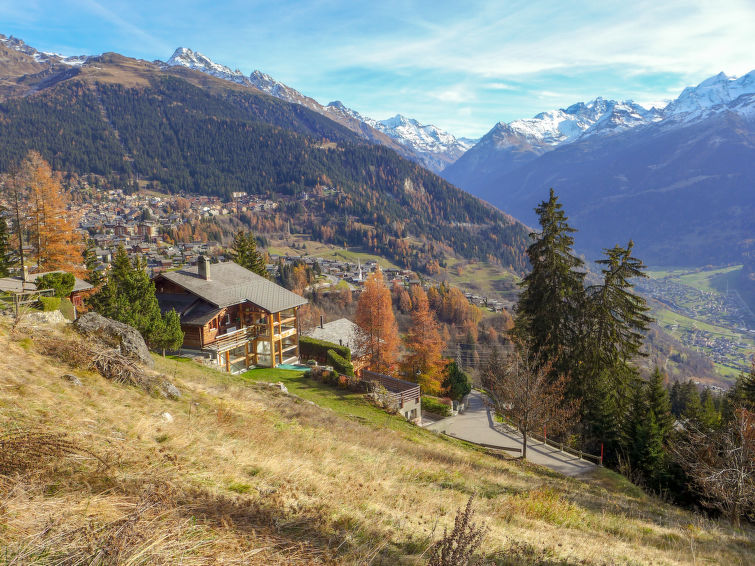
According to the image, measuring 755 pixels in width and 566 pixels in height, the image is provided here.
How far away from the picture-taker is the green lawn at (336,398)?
22.7 meters

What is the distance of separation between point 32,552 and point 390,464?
7856 millimetres

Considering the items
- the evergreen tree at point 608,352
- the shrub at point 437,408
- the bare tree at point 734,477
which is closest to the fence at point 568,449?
the evergreen tree at point 608,352

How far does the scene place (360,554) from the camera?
16.3 ft

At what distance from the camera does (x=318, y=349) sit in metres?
38.8

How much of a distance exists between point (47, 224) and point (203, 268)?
16.8m

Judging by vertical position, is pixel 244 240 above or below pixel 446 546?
above

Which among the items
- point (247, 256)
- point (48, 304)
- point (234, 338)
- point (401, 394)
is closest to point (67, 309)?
point (48, 304)

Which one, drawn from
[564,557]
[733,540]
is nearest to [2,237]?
[564,557]

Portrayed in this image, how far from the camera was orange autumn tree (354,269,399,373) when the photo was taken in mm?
41719

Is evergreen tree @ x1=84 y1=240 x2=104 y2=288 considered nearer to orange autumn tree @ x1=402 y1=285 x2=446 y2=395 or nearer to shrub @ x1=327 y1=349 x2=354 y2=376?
shrub @ x1=327 y1=349 x2=354 y2=376

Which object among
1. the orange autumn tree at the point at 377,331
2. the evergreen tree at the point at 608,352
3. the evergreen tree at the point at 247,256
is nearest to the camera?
the evergreen tree at the point at 608,352

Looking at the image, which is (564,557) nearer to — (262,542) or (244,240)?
(262,542)

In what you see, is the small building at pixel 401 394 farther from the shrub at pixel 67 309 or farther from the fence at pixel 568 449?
the shrub at pixel 67 309

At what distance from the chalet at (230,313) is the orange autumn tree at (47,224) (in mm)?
12460
